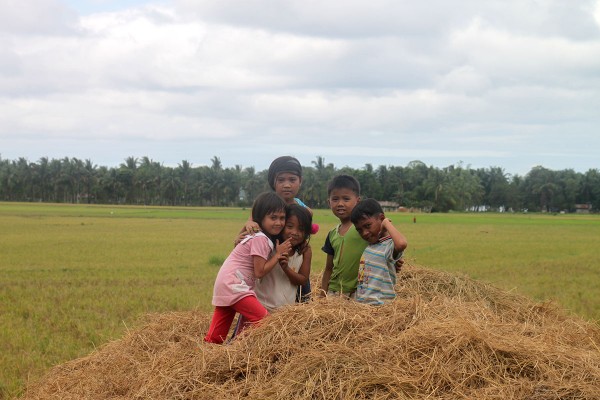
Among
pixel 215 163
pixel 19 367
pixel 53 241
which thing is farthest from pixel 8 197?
pixel 19 367

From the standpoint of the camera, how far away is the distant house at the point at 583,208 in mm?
99375

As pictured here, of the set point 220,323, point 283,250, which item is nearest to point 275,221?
point 283,250

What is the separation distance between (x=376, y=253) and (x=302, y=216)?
69 cm

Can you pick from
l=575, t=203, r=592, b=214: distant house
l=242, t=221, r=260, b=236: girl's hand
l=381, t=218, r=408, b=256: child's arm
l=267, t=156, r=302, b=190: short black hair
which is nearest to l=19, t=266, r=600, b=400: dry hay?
l=381, t=218, r=408, b=256: child's arm

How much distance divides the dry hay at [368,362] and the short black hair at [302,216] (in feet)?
2.69

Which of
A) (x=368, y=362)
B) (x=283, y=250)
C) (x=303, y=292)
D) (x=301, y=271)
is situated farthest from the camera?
(x=303, y=292)

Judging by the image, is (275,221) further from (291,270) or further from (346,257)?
(346,257)

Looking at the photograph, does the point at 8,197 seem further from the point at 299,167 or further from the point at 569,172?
the point at 299,167

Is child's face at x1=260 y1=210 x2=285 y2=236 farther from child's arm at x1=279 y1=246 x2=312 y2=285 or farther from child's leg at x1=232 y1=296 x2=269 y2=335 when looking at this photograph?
child's leg at x1=232 y1=296 x2=269 y2=335

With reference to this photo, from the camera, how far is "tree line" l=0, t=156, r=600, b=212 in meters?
89.9

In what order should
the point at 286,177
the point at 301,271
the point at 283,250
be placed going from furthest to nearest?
1. the point at 286,177
2. the point at 301,271
3. the point at 283,250

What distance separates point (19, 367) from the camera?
5816 mm

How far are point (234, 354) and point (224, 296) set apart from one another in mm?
937

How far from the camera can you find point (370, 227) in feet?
15.5
